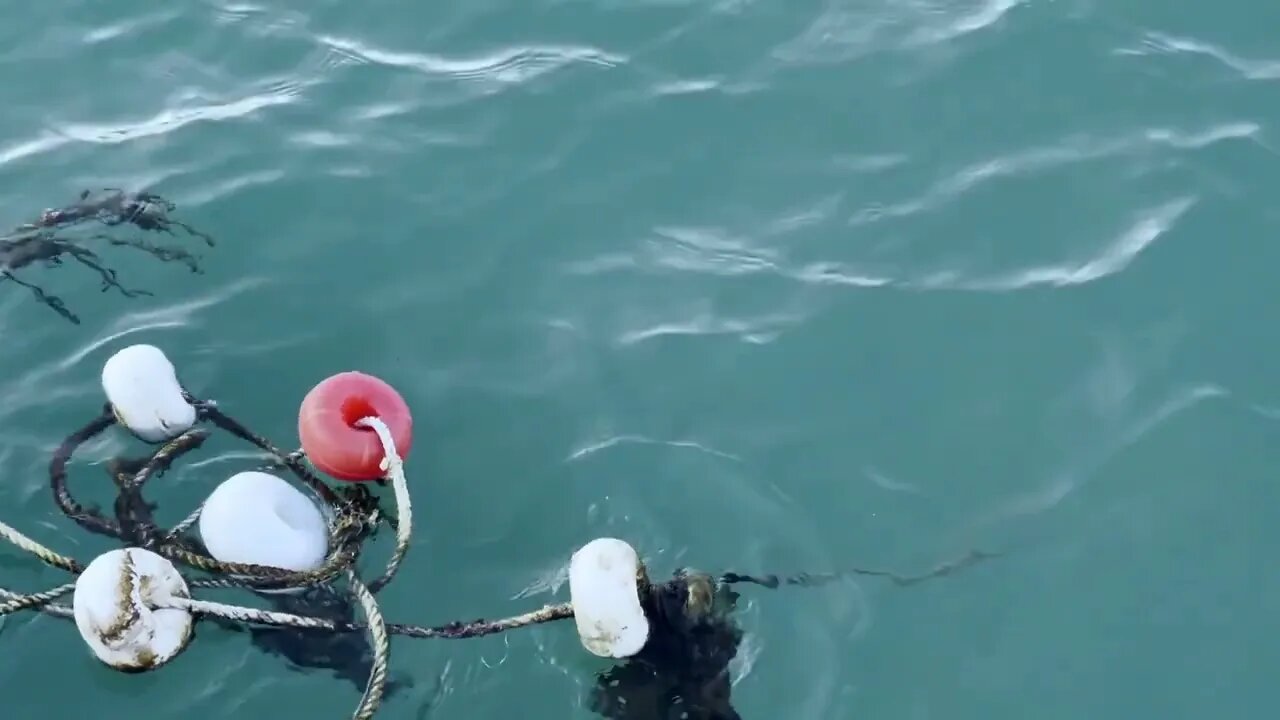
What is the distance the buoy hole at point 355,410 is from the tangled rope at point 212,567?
39 mm

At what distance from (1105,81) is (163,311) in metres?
5.49

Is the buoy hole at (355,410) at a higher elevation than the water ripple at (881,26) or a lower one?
lower

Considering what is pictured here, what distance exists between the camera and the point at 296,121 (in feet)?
25.1

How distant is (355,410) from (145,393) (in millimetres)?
1010

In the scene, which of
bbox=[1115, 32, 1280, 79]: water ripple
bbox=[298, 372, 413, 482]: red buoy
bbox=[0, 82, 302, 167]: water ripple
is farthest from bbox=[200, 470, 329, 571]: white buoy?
bbox=[1115, 32, 1280, 79]: water ripple

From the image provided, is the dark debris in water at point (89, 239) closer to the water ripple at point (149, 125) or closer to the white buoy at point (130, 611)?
the water ripple at point (149, 125)

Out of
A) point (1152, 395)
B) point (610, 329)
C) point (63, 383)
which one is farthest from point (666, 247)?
point (63, 383)

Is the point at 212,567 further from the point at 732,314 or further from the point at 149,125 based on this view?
the point at 149,125

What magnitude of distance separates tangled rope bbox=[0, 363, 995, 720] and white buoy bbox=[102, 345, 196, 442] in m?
0.07

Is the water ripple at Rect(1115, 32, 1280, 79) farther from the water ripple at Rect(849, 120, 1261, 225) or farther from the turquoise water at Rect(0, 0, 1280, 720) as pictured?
the water ripple at Rect(849, 120, 1261, 225)

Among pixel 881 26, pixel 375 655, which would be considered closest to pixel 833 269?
pixel 881 26

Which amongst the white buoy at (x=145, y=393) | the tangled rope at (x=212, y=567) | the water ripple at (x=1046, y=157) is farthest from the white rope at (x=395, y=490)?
the water ripple at (x=1046, y=157)

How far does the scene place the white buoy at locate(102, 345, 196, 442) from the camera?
212 inches

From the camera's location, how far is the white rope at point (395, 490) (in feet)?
16.0
